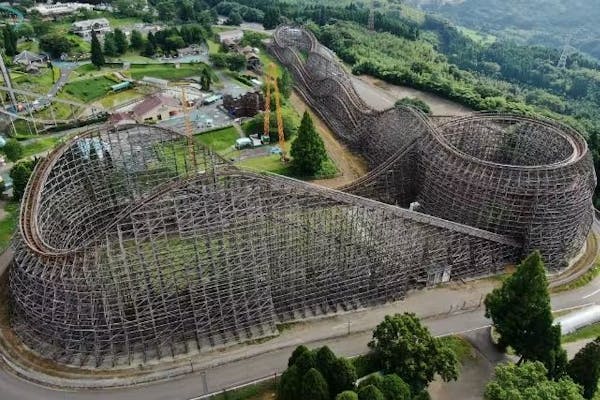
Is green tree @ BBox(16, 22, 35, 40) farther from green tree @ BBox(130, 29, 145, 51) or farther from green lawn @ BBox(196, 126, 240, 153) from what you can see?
green lawn @ BBox(196, 126, 240, 153)

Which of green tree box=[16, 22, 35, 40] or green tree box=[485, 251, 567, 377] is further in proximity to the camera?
green tree box=[16, 22, 35, 40]

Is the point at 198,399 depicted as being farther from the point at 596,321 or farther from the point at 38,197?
the point at 596,321

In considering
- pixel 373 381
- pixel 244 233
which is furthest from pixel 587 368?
pixel 244 233

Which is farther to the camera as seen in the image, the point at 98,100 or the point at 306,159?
the point at 98,100

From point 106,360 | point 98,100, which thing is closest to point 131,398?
point 106,360

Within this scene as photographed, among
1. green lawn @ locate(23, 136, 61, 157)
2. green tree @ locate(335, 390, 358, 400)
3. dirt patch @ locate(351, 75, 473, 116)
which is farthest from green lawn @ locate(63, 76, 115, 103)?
green tree @ locate(335, 390, 358, 400)

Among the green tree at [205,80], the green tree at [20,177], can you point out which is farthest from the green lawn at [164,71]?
the green tree at [20,177]
